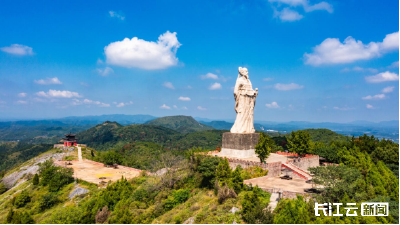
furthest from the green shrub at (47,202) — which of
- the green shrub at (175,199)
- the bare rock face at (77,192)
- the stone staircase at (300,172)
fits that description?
the stone staircase at (300,172)

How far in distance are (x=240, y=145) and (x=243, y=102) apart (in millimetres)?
4748

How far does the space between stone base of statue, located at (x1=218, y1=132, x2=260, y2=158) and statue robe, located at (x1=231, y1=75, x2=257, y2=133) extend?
1.14m

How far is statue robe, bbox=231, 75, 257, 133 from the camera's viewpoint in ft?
91.9

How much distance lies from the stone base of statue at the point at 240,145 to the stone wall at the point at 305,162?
397cm

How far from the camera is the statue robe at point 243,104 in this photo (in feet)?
91.9

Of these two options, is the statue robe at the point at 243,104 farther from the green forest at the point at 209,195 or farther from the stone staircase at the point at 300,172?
the stone staircase at the point at 300,172

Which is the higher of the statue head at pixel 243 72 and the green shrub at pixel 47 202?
the statue head at pixel 243 72

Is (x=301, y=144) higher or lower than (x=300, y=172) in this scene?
higher

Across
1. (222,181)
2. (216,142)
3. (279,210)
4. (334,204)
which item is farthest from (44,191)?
(216,142)

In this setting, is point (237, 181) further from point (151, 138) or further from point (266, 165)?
point (151, 138)

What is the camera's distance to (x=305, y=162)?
2652cm

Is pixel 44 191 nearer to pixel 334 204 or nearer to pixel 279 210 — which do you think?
pixel 279 210

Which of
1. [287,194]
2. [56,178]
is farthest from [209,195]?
[56,178]

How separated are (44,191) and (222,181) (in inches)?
751
